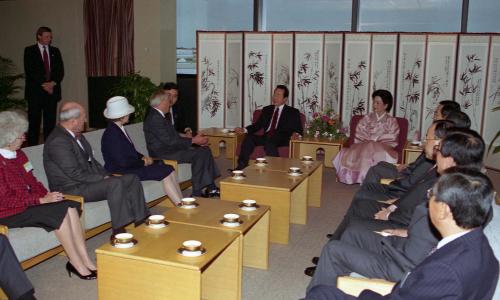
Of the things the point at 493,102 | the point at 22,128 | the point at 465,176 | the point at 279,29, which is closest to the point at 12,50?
the point at 279,29

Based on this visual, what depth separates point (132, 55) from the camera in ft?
30.7

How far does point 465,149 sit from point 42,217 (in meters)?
2.67

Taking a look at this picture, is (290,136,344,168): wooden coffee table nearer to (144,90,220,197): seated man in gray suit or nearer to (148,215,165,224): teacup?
(144,90,220,197): seated man in gray suit

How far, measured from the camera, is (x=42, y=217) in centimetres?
353

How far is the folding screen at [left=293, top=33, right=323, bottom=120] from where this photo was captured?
7.79 metres

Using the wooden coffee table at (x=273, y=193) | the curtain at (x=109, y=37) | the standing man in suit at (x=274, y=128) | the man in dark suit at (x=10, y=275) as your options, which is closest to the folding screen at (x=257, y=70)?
the standing man in suit at (x=274, y=128)

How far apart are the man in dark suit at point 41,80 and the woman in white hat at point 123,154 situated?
3274 mm

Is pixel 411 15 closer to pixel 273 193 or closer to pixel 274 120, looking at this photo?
pixel 274 120

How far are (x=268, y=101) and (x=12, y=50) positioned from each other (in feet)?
17.6

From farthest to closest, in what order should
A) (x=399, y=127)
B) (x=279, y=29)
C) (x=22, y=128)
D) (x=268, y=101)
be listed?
(x=279, y=29), (x=268, y=101), (x=399, y=127), (x=22, y=128)

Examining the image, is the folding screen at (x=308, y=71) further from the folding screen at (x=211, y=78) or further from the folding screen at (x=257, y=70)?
the folding screen at (x=211, y=78)

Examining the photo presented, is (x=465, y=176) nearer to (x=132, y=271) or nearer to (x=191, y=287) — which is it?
(x=191, y=287)

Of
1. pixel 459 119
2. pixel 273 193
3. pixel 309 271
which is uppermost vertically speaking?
pixel 459 119

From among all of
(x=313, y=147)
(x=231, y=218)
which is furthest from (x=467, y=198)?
(x=313, y=147)
